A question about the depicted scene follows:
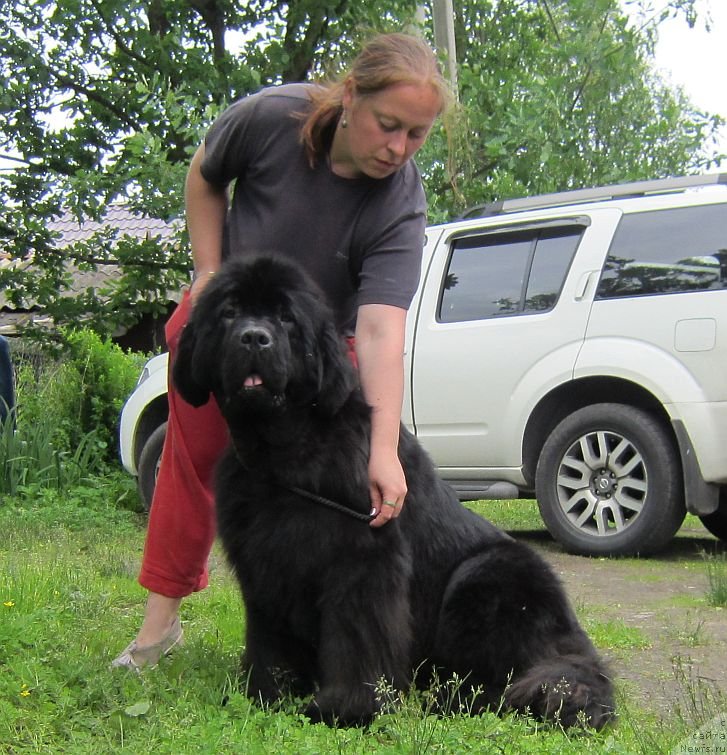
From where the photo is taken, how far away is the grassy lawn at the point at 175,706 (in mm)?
2820

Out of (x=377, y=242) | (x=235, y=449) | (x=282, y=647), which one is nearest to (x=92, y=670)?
(x=282, y=647)

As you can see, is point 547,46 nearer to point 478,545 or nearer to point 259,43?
point 259,43

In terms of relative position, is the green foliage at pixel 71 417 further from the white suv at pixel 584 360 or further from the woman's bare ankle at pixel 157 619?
the woman's bare ankle at pixel 157 619

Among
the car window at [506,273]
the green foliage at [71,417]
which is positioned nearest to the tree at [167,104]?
the green foliage at [71,417]

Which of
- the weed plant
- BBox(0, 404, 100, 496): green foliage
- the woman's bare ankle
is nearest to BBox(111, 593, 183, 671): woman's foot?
the woman's bare ankle

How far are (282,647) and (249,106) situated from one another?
5.86 feet

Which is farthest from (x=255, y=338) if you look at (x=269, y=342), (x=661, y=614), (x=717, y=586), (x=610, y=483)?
(x=610, y=483)

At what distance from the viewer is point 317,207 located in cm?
351

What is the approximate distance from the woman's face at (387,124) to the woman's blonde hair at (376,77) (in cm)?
3

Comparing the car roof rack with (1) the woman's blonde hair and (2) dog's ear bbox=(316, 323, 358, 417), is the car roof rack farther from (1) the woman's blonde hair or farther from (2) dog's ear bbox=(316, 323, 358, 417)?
(2) dog's ear bbox=(316, 323, 358, 417)

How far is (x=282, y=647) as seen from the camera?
11.2 ft

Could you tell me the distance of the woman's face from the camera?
3.21 metres

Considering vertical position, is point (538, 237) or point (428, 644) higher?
point (538, 237)

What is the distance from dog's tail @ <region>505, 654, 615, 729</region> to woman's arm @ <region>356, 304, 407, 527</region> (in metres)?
0.63
